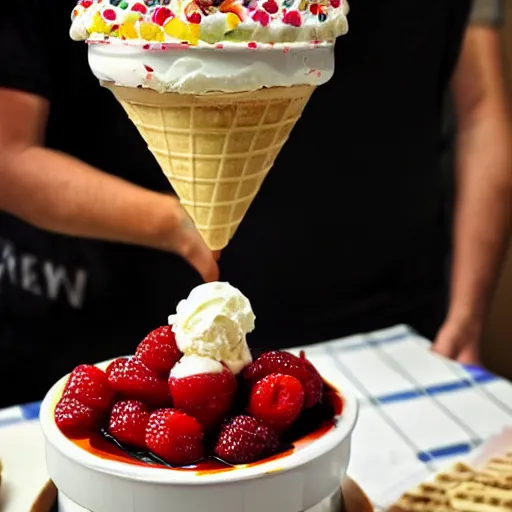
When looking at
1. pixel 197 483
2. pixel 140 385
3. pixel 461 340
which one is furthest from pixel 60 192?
pixel 461 340

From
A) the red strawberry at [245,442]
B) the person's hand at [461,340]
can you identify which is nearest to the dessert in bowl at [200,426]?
the red strawberry at [245,442]

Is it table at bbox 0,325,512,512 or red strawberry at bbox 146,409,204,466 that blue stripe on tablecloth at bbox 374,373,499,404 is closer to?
table at bbox 0,325,512,512

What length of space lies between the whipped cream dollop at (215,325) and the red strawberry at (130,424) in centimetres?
6

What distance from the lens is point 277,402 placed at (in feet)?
2.10

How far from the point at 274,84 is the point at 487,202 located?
96cm

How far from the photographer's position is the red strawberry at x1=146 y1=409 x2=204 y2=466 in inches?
24.0

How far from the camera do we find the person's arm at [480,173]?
5.05 ft

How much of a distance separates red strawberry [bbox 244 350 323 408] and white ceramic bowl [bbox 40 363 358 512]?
5cm

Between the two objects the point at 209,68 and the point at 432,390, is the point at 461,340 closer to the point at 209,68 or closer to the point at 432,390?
the point at 432,390

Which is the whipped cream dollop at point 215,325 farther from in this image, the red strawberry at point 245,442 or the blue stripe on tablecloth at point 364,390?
the blue stripe on tablecloth at point 364,390

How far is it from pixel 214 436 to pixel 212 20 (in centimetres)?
36

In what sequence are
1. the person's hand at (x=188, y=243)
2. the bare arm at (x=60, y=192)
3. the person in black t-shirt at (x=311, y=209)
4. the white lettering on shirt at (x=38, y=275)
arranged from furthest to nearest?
the white lettering on shirt at (x=38, y=275)
the person in black t-shirt at (x=311, y=209)
the bare arm at (x=60, y=192)
the person's hand at (x=188, y=243)

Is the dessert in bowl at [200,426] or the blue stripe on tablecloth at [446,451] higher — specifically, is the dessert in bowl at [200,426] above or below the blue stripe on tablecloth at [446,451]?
above

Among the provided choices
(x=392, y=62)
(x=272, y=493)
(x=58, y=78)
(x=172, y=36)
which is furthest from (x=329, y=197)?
(x=272, y=493)
